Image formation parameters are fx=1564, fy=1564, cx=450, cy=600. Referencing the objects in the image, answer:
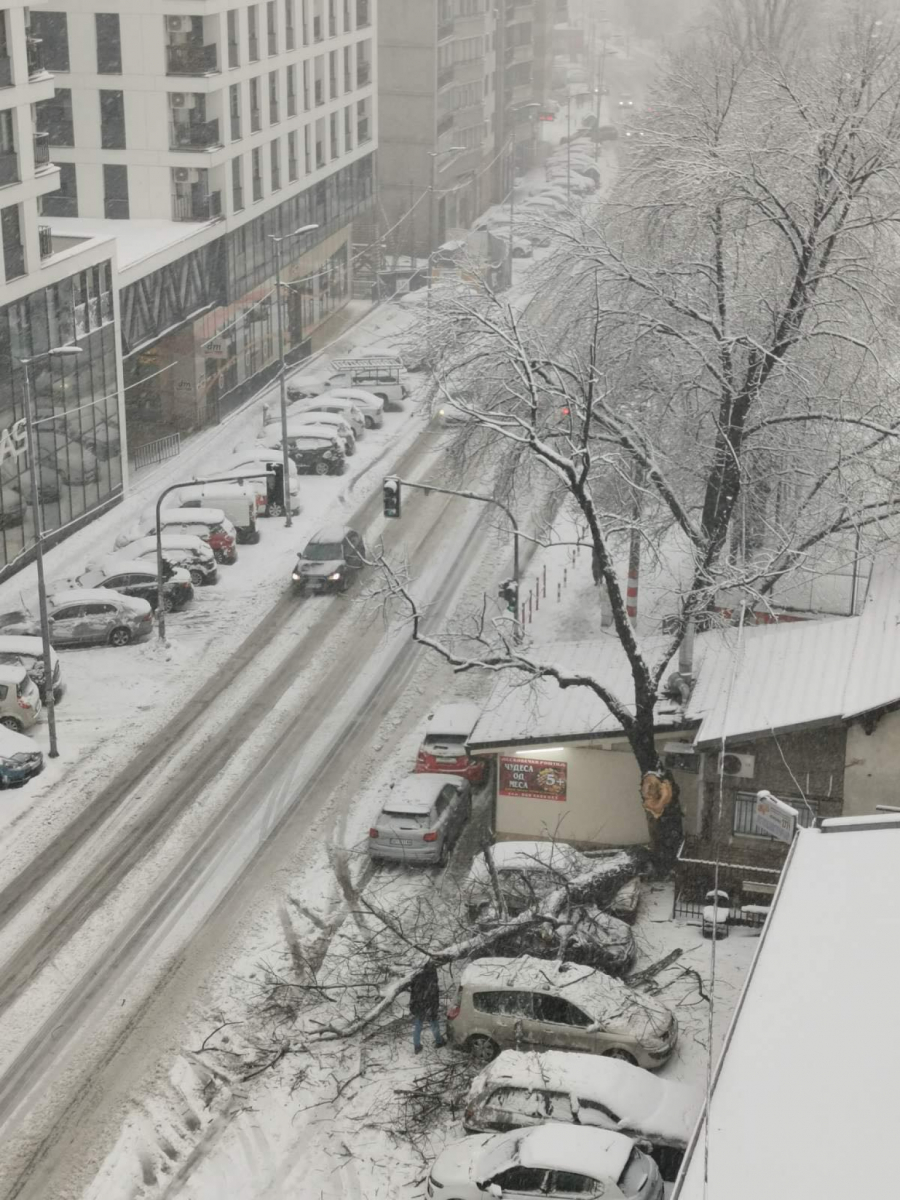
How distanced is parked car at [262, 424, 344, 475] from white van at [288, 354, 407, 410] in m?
8.13

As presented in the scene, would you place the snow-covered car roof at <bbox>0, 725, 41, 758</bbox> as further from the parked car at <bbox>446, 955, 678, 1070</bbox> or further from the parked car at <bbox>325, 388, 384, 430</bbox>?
the parked car at <bbox>325, 388, 384, 430</bbox>

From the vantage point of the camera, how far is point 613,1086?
19.1 meters

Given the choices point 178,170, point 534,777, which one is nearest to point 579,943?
point 534,777

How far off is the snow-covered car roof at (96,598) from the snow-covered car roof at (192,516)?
5.67 metres

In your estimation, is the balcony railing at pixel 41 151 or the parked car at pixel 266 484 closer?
the balcony railing at pixel 41 151

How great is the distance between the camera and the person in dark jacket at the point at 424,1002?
71.1 feet

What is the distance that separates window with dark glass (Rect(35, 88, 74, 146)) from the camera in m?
54.6

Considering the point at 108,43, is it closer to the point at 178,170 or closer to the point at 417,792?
the point at 178,170

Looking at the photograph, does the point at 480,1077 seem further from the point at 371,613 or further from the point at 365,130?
the point at 365,130

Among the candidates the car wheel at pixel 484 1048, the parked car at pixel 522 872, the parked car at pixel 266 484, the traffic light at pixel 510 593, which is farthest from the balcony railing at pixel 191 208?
the car wheel at pixel 484 1048

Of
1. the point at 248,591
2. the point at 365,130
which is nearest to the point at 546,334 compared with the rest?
the point at 248,591

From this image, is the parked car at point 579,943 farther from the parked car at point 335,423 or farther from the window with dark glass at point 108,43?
the window with dark glass at point 108,43

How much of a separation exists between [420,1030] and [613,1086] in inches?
142

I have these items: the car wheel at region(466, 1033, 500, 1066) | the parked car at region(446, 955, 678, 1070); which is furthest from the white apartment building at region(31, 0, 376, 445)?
the car wheel at region(466, 1033, 500, 1066)
